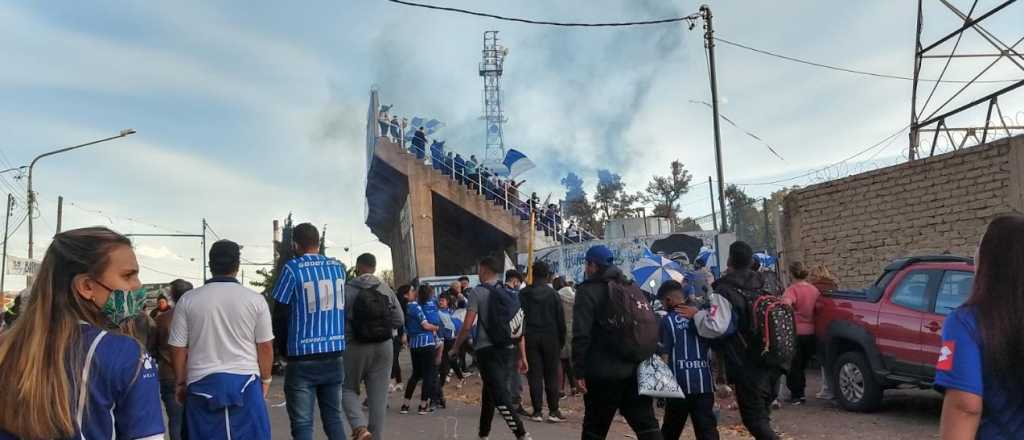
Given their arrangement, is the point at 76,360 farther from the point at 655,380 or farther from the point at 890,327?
the point at 890,327

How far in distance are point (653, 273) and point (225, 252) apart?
27.3ft

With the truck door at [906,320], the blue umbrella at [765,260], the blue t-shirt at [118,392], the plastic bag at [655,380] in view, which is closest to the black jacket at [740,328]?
the plastic bag at [655,380]

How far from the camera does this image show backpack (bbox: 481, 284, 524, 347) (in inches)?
299

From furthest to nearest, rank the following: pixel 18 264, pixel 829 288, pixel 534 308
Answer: pixel 18 264
pixel 829 288
pixel 534 308

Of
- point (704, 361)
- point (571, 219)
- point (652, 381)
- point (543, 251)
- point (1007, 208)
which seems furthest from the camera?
point (571, 219)

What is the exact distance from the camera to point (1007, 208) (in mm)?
11414

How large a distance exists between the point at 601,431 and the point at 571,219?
22.2m

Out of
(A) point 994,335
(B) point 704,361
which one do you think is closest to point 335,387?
(B) point 704,361

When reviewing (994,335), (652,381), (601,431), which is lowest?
(601,431)

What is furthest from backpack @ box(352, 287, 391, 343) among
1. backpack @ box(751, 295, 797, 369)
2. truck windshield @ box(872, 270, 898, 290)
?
truck windshield @ box(872, 270, 898, 290)

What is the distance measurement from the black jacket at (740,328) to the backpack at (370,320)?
265 centimetres

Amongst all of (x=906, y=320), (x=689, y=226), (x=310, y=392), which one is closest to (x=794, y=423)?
(x=906, y=320)

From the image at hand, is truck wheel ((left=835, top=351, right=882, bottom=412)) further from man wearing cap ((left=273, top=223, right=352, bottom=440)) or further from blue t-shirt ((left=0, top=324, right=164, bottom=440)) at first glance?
blue t-shirt ((left=0, top=324, right=164, bottom=440))

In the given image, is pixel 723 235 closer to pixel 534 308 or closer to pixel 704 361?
pixel 534 308
